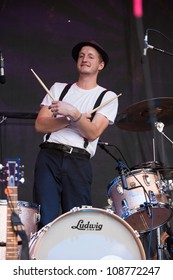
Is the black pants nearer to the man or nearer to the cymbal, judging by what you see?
the man

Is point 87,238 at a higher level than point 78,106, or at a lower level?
lower

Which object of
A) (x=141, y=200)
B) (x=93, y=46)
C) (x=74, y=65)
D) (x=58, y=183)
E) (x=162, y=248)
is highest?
(x=74, y=65)

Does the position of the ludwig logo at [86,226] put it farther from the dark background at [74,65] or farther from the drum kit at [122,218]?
the dark background at [74,65]

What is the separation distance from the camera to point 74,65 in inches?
224

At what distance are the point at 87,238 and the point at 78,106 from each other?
1.08 metres

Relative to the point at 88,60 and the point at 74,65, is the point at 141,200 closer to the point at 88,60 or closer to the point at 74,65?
the point at 88,60

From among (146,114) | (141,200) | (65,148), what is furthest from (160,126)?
(65,148)

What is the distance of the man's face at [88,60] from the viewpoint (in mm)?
4453

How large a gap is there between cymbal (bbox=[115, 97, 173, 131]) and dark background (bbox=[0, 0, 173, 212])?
461 mm

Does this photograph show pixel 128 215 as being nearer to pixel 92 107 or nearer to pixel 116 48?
pixel 92 107

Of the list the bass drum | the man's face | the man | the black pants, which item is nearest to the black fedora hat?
the man's face

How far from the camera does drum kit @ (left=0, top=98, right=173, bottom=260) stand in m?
3.53

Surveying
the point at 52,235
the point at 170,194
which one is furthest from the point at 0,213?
the point at 170,194

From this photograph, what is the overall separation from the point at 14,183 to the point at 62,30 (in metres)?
2.57
